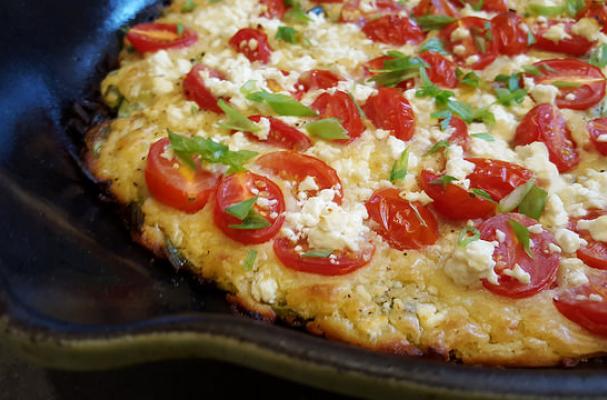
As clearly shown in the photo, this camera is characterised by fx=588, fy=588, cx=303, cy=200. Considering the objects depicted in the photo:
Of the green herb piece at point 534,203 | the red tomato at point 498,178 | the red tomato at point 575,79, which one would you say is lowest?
the red tomato at point 575,79

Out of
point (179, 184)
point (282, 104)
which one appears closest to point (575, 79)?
point (282, 104)

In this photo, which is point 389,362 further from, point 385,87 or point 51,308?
point 385,87

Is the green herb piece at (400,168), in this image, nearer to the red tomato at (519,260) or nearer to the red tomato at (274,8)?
the red tomato at (519,260)

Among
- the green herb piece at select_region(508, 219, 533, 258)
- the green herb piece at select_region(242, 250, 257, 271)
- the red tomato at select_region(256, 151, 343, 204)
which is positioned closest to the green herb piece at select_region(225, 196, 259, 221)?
the green herb piece at select_region(242, 250, 257, 271)

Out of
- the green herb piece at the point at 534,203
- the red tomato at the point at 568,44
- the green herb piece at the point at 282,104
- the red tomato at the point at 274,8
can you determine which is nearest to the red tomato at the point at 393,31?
the red tomato at the point at 274,8

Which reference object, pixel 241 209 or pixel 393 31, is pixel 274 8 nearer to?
pixel 393 31

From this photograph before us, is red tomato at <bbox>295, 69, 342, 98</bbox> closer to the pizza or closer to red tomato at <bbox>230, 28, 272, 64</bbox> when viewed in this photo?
the pizza
